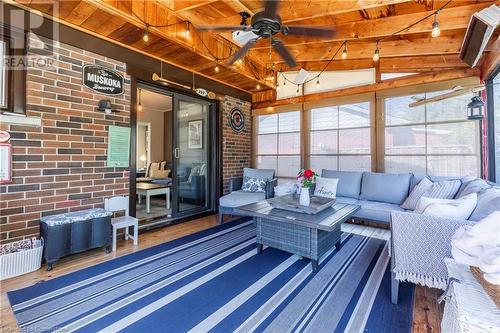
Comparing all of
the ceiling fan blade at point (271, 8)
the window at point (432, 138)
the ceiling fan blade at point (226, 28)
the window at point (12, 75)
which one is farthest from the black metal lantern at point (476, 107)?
the window at point (12, 75)

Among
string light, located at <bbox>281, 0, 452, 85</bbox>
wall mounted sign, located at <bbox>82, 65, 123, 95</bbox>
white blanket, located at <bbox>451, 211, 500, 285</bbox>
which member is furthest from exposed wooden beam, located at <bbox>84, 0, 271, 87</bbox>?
white blanket, located at <bbox>451, 211, 500, 285</bbox>

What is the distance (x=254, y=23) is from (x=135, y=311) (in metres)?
2.42

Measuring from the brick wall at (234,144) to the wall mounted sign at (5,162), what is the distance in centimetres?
309

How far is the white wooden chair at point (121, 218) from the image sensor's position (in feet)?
9.19

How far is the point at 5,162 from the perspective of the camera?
223 centimetres

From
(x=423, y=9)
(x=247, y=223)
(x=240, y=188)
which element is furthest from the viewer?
(x=240, y=188)

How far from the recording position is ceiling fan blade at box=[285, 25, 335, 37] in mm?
2012

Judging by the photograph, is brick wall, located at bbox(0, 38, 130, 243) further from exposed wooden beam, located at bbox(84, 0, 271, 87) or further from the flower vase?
the flower vase

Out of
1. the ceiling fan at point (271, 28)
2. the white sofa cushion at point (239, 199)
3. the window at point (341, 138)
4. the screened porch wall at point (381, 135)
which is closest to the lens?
the ceiling fan at point (271, 28)

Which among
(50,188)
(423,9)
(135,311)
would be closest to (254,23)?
(423,9)

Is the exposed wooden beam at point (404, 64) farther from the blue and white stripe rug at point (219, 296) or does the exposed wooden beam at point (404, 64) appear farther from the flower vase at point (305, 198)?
the blue and white stripe rug at point (219, 296)

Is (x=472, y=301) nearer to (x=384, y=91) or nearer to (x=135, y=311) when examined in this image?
(x=135, y=311)

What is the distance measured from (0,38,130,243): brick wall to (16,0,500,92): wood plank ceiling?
50 centimetres

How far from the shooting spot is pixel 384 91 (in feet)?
12.9
